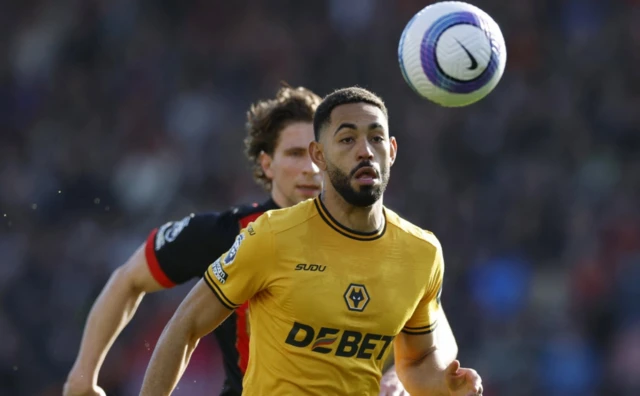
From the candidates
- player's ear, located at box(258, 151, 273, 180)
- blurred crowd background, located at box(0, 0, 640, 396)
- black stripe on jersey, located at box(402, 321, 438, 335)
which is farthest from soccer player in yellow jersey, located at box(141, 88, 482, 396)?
blurred crowd background, located at box(0, 0, 640, 396)

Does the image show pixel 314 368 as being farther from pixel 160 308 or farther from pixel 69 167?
pixel 69 167

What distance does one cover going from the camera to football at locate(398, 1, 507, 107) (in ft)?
18.8

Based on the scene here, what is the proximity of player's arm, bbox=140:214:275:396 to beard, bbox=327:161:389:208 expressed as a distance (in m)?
0.34

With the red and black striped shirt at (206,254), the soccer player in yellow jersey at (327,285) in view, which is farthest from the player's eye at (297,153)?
the soccer player in yellow jersey at (327,285)

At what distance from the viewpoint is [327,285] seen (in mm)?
4695

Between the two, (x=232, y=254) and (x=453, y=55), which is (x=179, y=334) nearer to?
(x=232, y=254)

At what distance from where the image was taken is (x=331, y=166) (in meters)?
4.76

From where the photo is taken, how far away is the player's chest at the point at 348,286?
4664 mm

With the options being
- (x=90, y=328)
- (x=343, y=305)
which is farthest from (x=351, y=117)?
(x=90, y=328)

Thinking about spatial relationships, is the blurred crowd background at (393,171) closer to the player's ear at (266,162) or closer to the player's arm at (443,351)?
the player's ear at (266,162)

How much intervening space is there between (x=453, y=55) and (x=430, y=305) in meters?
1.37

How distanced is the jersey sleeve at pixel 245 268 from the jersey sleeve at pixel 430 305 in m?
0.75

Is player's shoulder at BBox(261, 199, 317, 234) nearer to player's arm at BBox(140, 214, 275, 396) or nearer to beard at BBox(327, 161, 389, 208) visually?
player's arm at BBox(140, 214, 275, 396)

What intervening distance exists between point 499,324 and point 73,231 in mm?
4884
